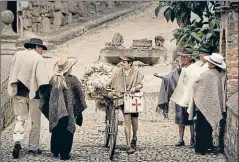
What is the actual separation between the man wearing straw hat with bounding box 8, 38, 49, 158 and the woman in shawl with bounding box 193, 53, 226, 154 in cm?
189

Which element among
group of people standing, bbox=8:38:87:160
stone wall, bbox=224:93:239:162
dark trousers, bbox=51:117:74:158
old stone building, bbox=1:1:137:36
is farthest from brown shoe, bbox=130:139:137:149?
old stone building, bbox=1:1:137:36

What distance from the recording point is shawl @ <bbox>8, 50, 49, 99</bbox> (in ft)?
26.7

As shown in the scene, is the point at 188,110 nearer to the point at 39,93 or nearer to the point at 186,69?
the point at 186,69

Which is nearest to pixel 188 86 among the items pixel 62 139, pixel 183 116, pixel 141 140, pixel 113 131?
pixel 183 116

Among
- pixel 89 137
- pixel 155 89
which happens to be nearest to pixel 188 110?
pixel 89 137

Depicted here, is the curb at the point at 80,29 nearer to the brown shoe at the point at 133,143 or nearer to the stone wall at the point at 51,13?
the stone wall at the point at 51,13

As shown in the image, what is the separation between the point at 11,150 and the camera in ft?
27.7

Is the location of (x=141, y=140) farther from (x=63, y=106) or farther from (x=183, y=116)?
(x=63, y=106)

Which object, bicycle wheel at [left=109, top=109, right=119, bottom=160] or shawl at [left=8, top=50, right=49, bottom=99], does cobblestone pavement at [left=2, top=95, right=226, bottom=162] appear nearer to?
bicycle wheel at [left=109, top=109, right=119, bottom=160]

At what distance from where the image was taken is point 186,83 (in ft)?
29.0

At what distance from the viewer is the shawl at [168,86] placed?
9.11 metres

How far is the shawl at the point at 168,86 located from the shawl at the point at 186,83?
0.17 m

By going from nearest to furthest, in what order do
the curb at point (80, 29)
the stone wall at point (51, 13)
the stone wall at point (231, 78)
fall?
the stone wall at point (231, 78) → the curb at point (80, 29) → the stone wall at point (51, 13)

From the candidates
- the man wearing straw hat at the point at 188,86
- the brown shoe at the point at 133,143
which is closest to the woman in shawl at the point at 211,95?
the man wearing straw hat at the point at 188,86
